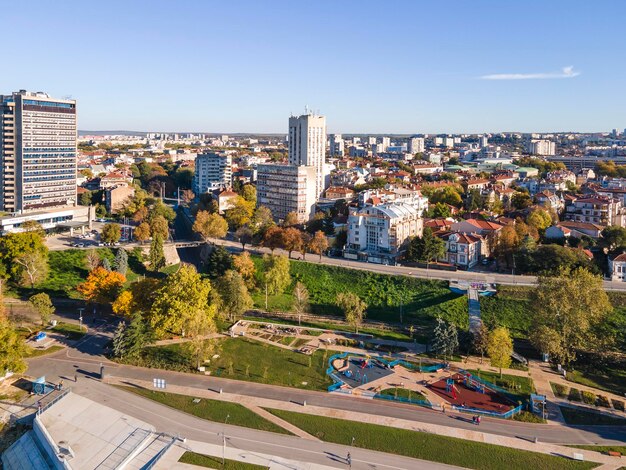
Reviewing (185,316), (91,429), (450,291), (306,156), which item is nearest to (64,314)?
(185,316)

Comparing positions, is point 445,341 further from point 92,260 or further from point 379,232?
point 92,260

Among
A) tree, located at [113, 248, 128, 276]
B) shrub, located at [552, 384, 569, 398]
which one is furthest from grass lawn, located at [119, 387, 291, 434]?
tree, located at [113, 248, 128, 276]

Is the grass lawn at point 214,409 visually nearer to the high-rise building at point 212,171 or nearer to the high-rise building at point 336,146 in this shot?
the high-rise building at point 212,171

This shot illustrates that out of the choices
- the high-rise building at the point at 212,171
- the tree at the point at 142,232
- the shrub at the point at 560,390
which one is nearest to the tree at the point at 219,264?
the tree at the point at 142,232

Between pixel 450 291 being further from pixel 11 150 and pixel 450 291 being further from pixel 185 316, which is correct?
pixel 11 150

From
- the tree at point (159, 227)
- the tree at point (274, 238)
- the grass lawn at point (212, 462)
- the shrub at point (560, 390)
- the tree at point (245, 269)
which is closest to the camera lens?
the grass lawn at point (212, 462)

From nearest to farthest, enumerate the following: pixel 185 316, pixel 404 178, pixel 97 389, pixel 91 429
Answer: pixel 91 429
pixel 97 389
pixel 185 316
pixel 404 178

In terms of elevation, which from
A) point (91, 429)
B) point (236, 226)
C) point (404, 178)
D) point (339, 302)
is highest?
point (404, 178)
